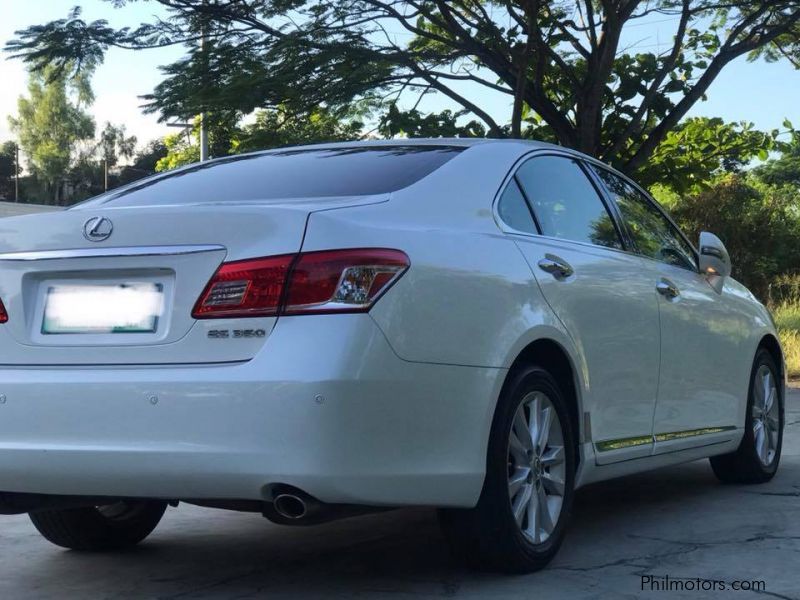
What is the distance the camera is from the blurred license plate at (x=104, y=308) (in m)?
3.93

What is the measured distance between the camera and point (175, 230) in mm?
3967

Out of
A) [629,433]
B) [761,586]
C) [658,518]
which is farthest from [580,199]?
[761,586]

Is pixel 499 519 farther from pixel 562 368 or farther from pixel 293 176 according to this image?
pixel 293 176

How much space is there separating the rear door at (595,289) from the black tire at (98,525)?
1.72 m

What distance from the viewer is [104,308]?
3.97 metres

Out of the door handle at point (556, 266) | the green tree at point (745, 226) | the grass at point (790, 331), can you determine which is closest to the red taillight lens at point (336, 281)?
the door handle at point (556, 266)

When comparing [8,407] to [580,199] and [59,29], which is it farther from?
[59,29]

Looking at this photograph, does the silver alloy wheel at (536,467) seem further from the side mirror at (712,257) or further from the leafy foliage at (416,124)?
the leafy foliage at (416,124)

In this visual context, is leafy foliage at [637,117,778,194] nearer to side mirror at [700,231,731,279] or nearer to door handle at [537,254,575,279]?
side mirror at [700,231,731,279]

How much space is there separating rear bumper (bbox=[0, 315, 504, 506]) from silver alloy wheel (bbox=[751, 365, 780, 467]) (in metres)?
3.13

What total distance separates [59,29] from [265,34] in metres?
2.42

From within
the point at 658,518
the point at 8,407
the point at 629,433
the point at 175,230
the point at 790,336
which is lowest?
the point at 790,336

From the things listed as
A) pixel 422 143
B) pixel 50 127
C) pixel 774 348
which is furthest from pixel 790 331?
pixel 50 127

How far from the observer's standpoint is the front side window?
19.1 ft
